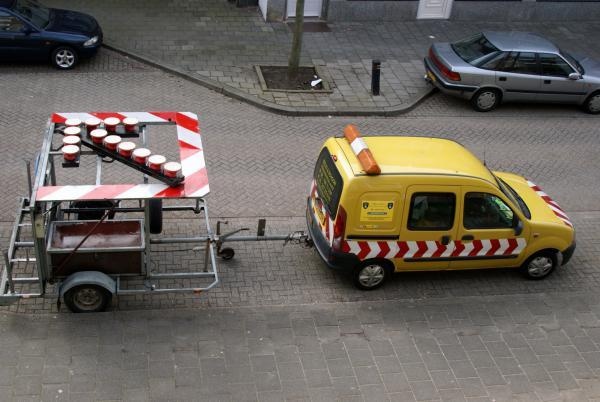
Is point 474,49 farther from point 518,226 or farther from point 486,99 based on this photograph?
point 518,226

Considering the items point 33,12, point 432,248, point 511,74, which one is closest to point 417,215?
point 432,248

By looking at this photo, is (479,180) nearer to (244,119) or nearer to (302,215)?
(302,215)

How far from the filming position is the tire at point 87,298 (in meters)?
8.30

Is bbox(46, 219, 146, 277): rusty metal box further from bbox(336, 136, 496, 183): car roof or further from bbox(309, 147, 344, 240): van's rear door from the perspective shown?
bbox(336, 136, 496, 183): car roof

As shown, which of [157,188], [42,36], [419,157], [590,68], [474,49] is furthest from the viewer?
[590,68]

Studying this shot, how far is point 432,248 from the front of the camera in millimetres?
9180

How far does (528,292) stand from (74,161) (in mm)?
6102

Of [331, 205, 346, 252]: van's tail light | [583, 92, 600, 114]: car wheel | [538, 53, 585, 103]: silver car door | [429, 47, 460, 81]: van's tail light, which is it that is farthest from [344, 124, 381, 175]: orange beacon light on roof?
[583, 92, 600, 114]: car wheel

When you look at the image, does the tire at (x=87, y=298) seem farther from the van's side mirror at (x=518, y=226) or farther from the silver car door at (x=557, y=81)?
the silver car door at (x=557, y=81)

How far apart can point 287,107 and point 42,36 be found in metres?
5.06

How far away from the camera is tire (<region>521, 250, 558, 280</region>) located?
31.9ft

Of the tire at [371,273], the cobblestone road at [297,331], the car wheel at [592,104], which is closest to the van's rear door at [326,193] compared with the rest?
the tire at [371,273]

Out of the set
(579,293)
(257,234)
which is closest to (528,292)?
(579,293)

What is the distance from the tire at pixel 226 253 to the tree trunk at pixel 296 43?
21.0 ft
